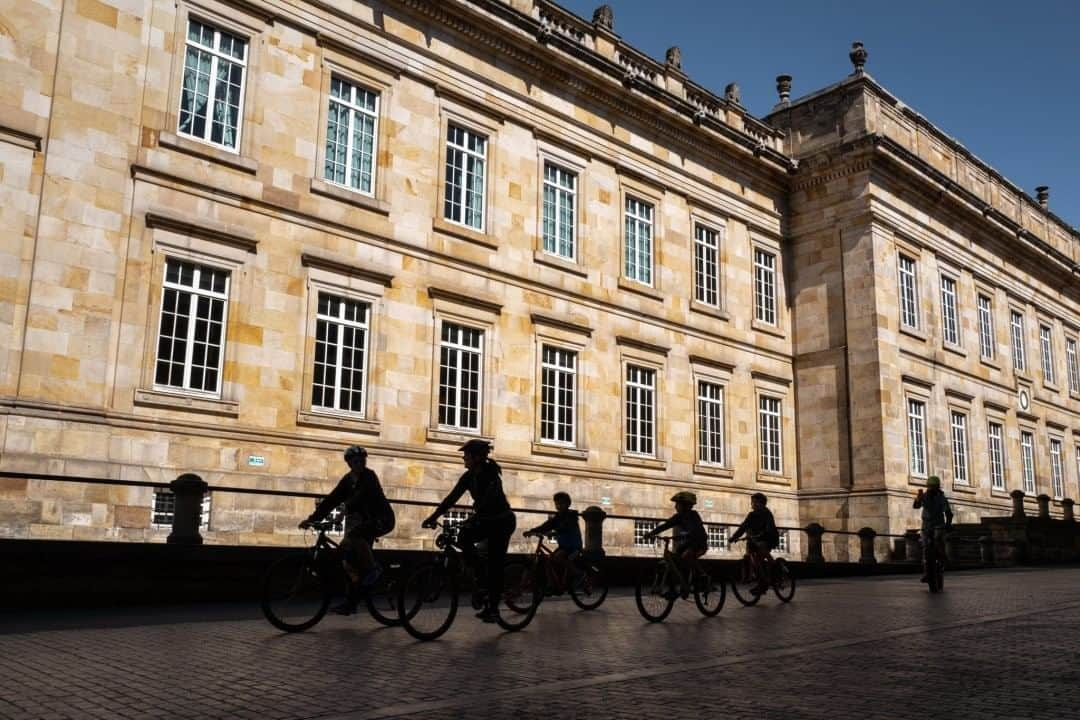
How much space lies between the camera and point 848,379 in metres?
28.7

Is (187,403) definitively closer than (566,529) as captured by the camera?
No

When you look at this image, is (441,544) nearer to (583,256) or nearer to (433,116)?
(433,116)

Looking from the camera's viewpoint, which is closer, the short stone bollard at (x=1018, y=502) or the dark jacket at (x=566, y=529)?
the dark jacket at (x=566, y=529)

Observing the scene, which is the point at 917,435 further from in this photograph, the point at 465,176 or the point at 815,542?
the point at 465,176

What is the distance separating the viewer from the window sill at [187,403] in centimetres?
1582

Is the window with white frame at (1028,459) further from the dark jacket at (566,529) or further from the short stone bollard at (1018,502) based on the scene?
the dark jacket at (566,529)

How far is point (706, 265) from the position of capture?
1089 inches

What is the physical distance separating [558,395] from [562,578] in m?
10.9

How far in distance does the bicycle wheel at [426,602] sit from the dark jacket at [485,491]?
69 centimetres

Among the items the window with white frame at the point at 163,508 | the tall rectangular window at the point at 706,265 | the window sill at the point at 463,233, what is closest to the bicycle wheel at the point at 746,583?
the window with white frame at the point at 163,508

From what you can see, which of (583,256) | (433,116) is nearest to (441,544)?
(433,116)

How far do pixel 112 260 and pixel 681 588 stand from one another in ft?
34.4


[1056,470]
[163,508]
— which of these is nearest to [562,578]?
[163,508]

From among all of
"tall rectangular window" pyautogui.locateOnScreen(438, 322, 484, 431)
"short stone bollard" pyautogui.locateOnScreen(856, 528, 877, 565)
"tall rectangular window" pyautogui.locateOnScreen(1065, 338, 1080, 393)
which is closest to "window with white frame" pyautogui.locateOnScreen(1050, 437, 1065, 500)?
"tall rectangular window" pyautogui.locateOnScreen(1065, 338, 1080, 393)
